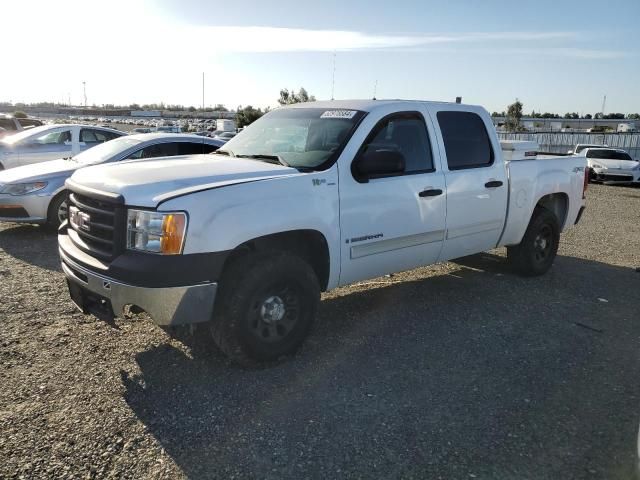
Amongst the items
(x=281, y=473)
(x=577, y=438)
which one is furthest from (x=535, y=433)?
(x=281, y=473)

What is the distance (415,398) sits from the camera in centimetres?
364

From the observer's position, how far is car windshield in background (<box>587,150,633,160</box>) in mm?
22297

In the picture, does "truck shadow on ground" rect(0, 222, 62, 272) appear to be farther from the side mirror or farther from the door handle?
the door handle

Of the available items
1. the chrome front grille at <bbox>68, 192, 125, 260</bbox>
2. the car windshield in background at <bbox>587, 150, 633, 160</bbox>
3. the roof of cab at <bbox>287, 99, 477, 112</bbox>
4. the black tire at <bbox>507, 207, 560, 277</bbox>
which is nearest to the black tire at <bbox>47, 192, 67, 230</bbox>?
the chrome front grille at <bbox>68, 192, 125, 260</bbox>

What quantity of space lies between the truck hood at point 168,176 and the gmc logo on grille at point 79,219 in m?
0.21

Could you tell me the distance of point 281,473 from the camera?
283 centimetres

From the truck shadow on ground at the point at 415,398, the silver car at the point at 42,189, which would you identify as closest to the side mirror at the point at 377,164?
the truck shadow on ground at the point at 415,398

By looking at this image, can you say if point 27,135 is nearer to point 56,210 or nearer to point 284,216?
point 56,210

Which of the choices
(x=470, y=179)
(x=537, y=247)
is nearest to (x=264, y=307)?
(x=470, y=179)

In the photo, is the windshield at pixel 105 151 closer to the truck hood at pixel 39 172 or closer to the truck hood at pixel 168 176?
the truck hood at pixel 39 172

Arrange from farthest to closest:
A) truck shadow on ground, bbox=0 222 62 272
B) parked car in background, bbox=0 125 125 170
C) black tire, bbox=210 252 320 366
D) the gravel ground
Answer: parked car in background, bbox=0 125 125 170 < truck shadow on ground, bbox=0 222 62 272 < black tire, bbox=210 252 320 366 < the gravel ground

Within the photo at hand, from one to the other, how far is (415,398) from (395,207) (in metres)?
1.65

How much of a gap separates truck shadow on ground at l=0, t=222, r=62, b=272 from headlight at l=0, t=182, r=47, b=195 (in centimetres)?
70

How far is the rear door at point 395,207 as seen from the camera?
434 centimetres
